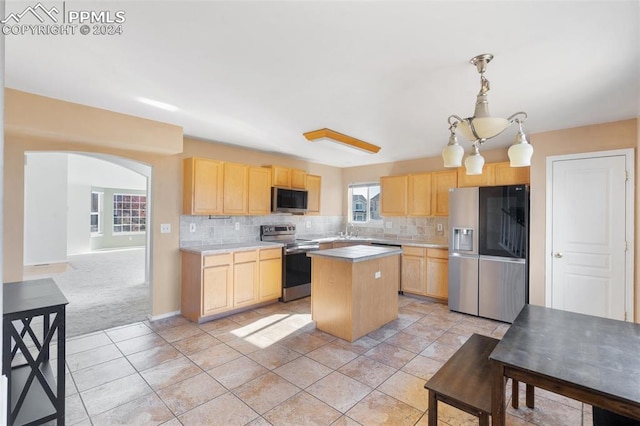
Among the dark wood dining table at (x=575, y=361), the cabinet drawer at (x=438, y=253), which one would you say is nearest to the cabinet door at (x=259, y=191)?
the cabinet drawer at (x=438, y=253)

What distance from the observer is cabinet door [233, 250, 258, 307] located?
4074 millimetres

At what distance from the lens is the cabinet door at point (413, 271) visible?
482cm

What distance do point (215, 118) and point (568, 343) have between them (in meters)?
3.48

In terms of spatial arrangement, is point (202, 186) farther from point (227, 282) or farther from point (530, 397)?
point (530, 397)

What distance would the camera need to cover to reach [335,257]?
3.38 meters

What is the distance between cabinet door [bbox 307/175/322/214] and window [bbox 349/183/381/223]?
3.68ft

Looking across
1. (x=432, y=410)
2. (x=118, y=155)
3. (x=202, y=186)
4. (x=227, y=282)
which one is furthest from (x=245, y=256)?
(x=432, y=410)

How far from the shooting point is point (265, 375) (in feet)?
8.53

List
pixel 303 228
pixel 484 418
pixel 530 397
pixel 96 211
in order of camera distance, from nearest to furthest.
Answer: pixel 484 418, pixel 530 397, pixel 303 228, pixel 96 211

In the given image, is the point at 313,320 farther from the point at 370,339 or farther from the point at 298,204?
the point at 298,204

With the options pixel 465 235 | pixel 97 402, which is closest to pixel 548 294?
pixel 465 235

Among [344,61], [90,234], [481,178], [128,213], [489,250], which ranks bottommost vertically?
[90,234]

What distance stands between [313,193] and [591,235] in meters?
3.96

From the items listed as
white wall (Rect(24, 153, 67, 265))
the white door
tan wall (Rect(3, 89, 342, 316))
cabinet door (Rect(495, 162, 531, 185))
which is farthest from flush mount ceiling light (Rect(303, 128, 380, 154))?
white wall (Rect(24, 153, 67, 265))
